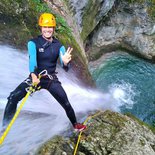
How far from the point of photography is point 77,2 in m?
16.4

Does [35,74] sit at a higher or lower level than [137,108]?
higher

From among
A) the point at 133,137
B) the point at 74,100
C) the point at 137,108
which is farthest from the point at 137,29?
the point at 133,137

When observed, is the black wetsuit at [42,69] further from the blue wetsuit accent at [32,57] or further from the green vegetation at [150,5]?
the green vegetation at [150,5]

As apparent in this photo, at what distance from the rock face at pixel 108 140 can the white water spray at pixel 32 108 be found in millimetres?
445

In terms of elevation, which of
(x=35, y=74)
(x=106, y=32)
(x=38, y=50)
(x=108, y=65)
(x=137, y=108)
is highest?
(x=38, y=50)

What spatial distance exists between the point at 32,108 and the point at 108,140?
2.44 metres

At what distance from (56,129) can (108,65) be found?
13.4m

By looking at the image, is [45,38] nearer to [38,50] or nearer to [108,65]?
[38,50]

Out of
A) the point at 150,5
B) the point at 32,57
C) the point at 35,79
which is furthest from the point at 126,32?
the point at 35,79

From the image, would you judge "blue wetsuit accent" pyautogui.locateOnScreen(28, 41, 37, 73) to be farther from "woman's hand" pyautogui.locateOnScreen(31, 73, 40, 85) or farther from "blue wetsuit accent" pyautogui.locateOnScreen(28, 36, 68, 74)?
"woman's hand" pyautogui.locateOnScreen(31, 73, 40, 85)

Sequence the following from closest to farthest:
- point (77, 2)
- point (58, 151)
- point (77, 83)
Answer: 1. point (58, 151)
2. point (77, 83)
3. point (77, 2)

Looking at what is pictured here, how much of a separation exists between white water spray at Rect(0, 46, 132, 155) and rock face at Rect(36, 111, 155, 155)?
0.44 metres

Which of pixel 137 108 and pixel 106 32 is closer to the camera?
pixel 137 108

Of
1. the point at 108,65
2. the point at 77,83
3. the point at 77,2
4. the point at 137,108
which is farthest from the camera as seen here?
the point at 108,65
